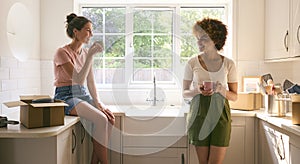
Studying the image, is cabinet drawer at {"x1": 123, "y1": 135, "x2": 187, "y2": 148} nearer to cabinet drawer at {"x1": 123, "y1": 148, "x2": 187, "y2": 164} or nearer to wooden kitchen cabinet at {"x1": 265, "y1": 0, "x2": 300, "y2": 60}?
cabinet drawer at {"x1": 123, "y1": 148, "x2": 187, "y2": 164}

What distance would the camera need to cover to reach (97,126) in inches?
98.8

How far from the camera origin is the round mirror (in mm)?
2637

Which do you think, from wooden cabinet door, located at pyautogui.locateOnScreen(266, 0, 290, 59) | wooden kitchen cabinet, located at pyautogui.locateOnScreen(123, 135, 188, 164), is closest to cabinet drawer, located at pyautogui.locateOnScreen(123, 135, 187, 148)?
wooden kitchen cabinet, located at pyautogui.locateOnScreen(123, 135, 188, 164)

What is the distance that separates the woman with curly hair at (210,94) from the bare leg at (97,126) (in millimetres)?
614

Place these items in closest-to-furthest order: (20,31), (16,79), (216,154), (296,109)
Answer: (296,109) → (216,154) → (16,79) → (20,31)

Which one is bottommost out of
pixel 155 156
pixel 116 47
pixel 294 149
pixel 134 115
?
pixel 155 156

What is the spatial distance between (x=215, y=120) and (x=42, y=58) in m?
1.83

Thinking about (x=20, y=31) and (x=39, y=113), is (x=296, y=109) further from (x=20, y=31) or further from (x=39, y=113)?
(x=20, y=31)

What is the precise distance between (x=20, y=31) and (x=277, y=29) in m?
2.14

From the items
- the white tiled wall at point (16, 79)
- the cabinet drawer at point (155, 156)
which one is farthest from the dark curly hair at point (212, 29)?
the white tiled wall at point (16, 79)

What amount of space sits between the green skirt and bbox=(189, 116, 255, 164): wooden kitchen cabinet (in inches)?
15.4

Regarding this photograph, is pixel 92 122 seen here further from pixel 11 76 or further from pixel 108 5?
pixel 108 5

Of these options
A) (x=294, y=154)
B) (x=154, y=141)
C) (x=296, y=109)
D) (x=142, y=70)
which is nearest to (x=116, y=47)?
(x=142, y=70)

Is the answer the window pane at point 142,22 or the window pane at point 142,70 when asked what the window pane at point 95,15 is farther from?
the window pane at point 142,70
